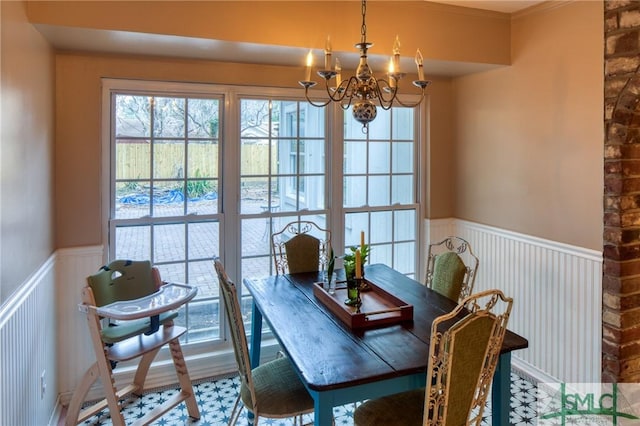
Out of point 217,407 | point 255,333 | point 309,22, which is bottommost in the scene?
point 217,407

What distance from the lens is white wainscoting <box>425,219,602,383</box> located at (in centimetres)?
291

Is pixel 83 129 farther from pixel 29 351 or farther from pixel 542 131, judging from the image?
pixel 542 131

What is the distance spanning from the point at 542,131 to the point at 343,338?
7.38ft

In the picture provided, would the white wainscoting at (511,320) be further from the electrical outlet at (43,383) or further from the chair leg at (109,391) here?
the chair leg at (109,391)

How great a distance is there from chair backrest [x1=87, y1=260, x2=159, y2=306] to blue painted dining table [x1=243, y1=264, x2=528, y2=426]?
75cm

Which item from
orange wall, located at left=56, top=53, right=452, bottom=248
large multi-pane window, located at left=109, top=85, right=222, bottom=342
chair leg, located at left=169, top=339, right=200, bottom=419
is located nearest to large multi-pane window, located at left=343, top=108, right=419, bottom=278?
large multi-pane window, located at left=109, top=85, right=222, bottom=342

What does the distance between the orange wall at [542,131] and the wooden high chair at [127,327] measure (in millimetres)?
2529

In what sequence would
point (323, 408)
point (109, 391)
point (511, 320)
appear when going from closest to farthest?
point (323, 408), point (109, 391), point (511, 320)

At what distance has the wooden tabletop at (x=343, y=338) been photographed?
1772 millimetres

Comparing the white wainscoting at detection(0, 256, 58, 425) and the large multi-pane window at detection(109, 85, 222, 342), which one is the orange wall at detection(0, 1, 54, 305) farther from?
the large multi-pane window at detection(109, 85, 222, 342)

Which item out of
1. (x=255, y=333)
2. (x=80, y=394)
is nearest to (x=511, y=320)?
(x=255, y=333)

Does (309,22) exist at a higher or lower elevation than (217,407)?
higher

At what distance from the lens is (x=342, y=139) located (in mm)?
3826

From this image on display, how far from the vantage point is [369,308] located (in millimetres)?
2404
